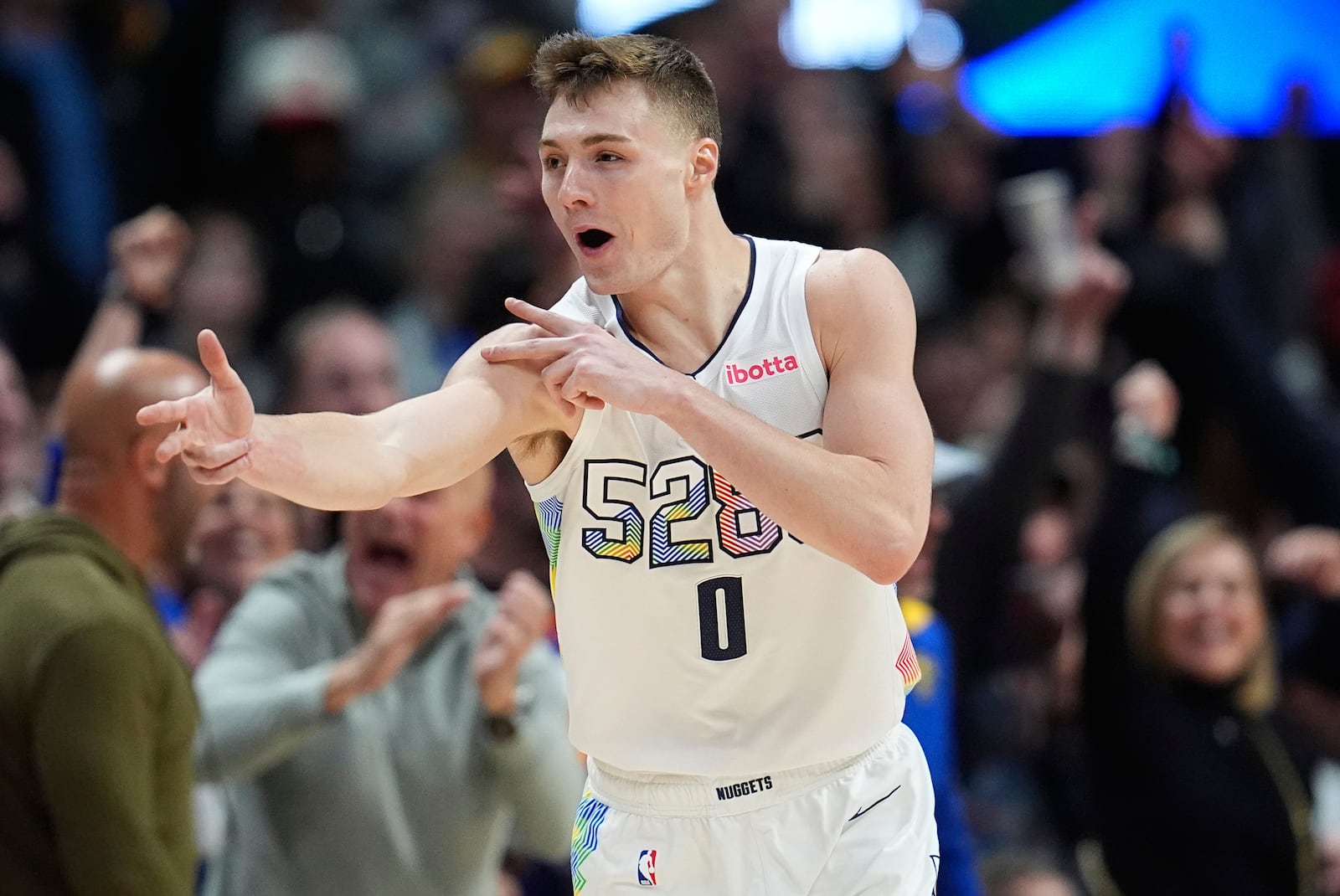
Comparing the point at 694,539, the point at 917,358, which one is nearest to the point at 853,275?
the point at 694,539

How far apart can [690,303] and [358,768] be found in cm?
212

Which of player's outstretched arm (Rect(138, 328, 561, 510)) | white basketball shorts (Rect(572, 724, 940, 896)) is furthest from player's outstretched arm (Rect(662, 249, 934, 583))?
white basketball shorts (Rect(572, 724, 940, 896))

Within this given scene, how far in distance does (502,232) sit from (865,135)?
8.53 feet

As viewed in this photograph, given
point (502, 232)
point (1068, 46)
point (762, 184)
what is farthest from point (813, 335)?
point (1068, 46)

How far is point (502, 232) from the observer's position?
8734 mm

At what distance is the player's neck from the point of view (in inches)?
157

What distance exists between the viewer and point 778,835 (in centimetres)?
379

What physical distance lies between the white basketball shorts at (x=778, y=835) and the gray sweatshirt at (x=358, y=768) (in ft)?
4.69

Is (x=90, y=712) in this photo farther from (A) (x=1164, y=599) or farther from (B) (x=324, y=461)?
(A) (x=1164, y=599)

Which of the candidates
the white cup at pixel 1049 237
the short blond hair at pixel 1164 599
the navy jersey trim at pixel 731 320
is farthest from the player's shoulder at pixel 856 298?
the short blond hair at pixel 1164 599

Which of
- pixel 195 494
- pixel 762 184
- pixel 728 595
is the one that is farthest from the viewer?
pixel 762 184

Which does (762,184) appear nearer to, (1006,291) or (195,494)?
(1006,291)

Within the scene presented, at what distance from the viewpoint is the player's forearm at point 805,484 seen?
3.49 m

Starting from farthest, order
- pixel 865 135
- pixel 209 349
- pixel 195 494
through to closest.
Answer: pixel 865 135
pixel 195 494
pixel 209 349
